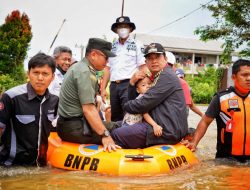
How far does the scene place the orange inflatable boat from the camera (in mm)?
4742

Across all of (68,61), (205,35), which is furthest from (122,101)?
(205,35)

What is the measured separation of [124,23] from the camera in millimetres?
6918

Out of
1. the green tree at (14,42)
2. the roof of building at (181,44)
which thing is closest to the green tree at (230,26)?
the green tree at (14,42)

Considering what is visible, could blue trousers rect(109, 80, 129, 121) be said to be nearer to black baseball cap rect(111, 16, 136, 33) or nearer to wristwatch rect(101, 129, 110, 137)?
black baseball cap rect(111, 16, 136, 33)

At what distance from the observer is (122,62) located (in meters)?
7.00

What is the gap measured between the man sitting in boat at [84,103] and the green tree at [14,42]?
14635 millimetres

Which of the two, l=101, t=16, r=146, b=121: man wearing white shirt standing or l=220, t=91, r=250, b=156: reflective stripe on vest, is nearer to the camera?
l=220, t=91, r=250, b=156: reflective stripe on vest

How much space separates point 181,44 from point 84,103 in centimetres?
4216

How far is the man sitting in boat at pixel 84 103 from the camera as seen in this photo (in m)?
A: 4.91

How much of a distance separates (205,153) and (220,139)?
1.28 metres

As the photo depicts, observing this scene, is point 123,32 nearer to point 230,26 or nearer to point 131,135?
point 131,135

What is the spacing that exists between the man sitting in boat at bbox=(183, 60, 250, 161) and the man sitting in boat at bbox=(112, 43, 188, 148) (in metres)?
0.57

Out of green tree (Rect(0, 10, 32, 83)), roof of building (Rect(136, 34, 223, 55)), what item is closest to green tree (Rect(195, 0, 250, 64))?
green tree (Rect(0, 10, 32, 83))

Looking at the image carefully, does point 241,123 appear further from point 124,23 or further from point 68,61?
point 68,61
